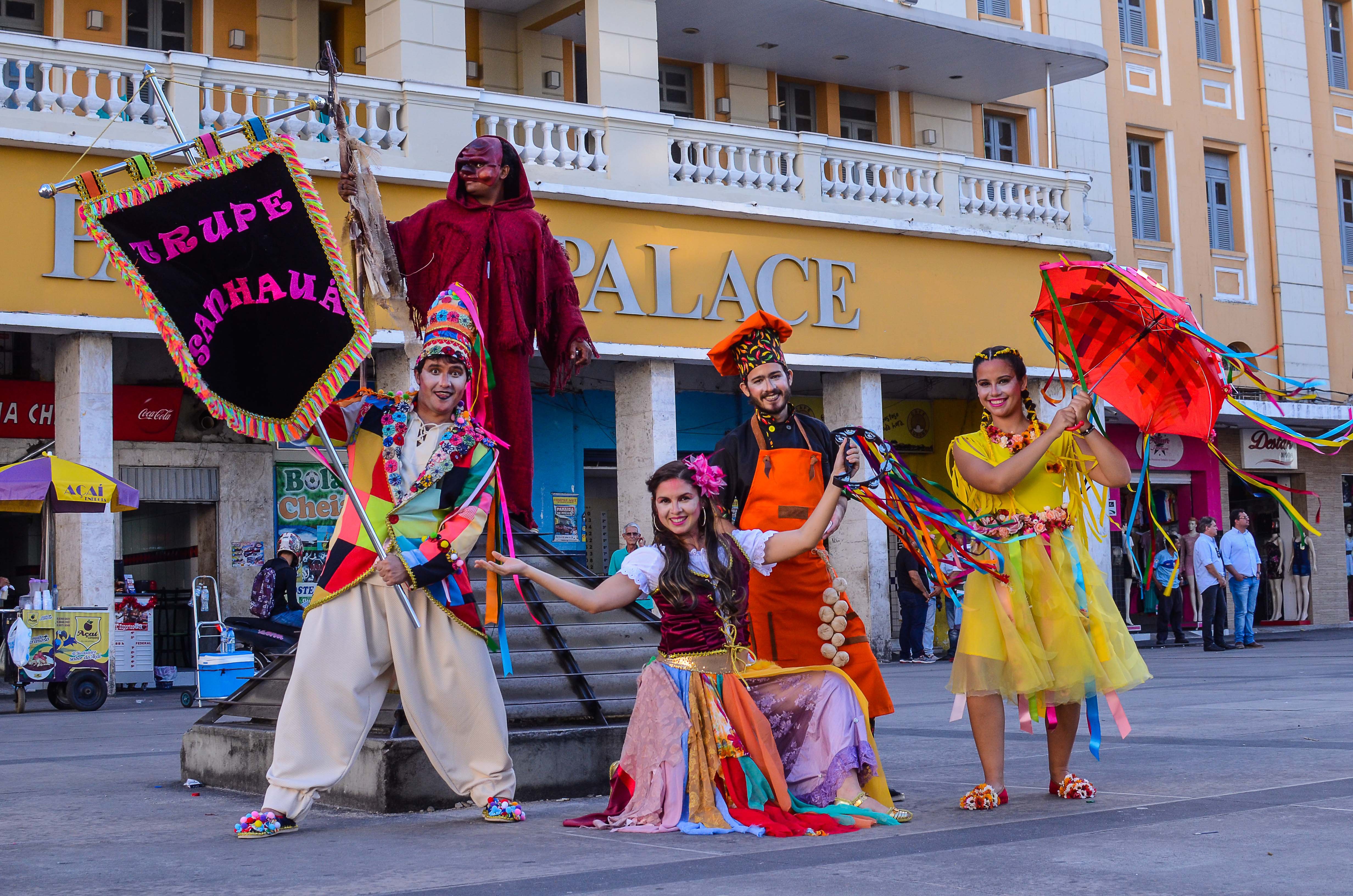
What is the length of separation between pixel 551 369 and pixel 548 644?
1.61 m

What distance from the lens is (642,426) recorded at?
18547 millimetres

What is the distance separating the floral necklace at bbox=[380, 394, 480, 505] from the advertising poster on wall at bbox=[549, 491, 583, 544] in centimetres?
A: 1414

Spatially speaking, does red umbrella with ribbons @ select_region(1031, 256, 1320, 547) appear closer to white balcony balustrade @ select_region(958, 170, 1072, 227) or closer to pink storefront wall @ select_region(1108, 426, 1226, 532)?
white balcony balustrade @ select_region(958, 170, 1072, 227)

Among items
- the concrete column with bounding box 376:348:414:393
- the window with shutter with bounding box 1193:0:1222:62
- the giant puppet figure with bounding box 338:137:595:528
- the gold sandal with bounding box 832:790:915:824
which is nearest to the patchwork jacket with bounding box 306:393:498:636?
the gold sandal with bounding box 832:790:915:824

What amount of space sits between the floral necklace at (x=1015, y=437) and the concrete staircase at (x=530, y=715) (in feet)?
7.13

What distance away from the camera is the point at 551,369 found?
826cm

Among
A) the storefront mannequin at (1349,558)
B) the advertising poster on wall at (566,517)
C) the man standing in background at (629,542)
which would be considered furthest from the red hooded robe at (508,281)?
the storefront mannequin at (1349,558)

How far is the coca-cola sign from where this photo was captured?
2639 cm

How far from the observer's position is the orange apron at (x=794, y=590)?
619 cm

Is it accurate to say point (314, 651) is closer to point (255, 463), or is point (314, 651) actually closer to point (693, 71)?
point (255, 463)

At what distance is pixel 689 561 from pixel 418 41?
508 inches

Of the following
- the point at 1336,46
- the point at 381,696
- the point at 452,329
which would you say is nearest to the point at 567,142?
the point at 452,329

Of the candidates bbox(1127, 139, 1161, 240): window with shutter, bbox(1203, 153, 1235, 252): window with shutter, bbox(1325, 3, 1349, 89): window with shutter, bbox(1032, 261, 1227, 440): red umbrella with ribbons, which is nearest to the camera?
bbox(1032, 261, 1227, 440): red umbrella with ribbons

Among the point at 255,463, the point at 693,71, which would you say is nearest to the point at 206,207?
the point at 255,463
